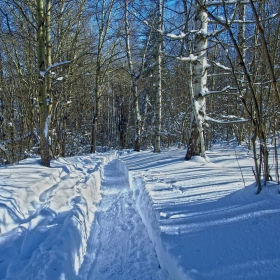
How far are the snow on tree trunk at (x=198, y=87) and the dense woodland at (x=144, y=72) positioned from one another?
3 centimetres

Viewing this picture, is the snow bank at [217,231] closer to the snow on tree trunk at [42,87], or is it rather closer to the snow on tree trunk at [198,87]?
the snow on tree trunk at [198,87]

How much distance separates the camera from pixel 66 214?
418cm

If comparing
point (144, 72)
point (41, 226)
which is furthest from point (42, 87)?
point (144, 72)

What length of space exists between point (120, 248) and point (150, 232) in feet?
1.63

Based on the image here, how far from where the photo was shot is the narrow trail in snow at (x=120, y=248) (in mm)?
2938

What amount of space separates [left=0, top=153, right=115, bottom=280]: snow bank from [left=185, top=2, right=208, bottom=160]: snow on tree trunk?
3.40 m

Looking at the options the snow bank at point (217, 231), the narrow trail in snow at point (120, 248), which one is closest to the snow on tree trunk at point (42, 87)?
the narrow trail in snow at point (120, 248)

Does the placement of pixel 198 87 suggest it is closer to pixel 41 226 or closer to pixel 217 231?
pixel 217 231

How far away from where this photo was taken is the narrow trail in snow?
9.64 ft

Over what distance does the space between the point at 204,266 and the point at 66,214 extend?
2.84 m

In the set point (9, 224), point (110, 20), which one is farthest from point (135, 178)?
point (110, 20)

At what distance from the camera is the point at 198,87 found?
7070 millimetres

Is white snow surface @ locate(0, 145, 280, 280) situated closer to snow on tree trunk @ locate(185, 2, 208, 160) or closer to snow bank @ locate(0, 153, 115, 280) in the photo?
snow bank @ locate(0, 153, 115, 280)

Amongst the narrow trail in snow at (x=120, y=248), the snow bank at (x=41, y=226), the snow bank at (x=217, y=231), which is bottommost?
the narrow trail in snow at (x=120, y=248)
